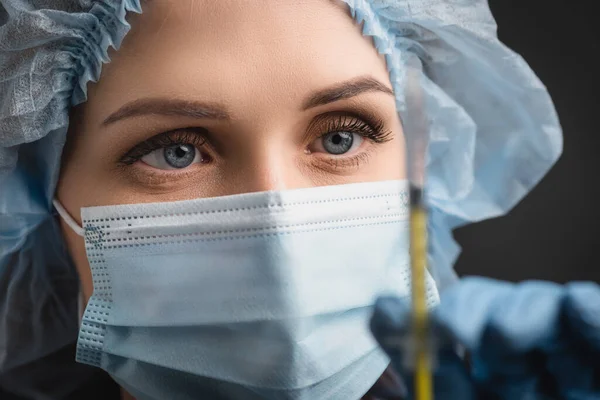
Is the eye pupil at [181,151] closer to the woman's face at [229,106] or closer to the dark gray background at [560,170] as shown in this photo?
the woman's face at [229,106]

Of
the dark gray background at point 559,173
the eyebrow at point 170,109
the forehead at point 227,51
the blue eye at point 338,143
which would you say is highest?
the forehead at point 227,51

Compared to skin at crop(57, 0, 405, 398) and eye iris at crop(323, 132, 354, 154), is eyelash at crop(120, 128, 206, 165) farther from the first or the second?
eye iris at crop(323, 132, 354, 154)

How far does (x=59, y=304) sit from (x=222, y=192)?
547mm

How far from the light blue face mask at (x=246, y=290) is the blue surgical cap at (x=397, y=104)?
0.56 ft

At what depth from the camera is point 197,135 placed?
992mm

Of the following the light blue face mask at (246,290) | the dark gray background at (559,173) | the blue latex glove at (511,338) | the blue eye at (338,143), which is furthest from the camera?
the dark gray background at (559,173)

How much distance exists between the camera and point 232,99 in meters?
0.94

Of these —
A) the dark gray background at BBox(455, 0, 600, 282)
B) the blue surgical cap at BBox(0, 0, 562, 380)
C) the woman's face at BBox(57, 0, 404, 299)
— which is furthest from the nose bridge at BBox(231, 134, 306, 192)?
the dark gray background at BBox(455, 0, 600, 282)

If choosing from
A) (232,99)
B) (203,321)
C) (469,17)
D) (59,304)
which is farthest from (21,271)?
(469,17)

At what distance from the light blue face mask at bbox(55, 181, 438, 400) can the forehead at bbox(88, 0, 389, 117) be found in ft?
0.53

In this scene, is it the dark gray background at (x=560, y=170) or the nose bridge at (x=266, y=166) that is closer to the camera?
the nose bridge at (x=266, y=166)

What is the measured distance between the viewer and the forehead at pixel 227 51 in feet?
3.10

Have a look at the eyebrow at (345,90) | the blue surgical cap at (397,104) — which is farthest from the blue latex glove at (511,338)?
the blue surgical cap at (397,104)

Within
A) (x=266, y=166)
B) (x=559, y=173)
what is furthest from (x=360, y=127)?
(x=559, y=173)
